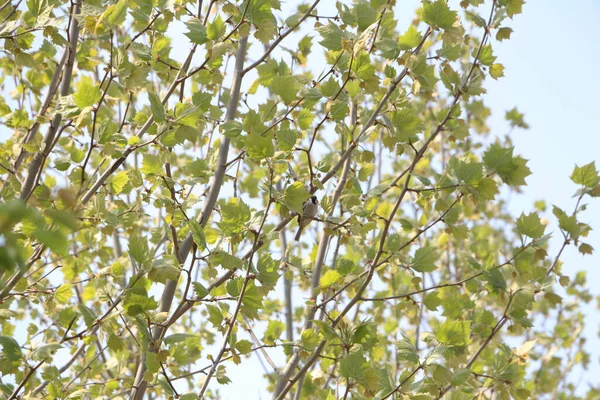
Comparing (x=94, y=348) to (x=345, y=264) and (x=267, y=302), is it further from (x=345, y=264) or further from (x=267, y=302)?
(x=345, y=264)

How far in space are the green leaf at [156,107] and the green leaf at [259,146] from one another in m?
0.32

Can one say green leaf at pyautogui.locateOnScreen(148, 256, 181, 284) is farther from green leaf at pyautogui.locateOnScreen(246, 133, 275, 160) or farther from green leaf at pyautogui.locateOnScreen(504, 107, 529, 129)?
green leaf at pyautogui.locateOnScreen(504, 107, 529, 129)

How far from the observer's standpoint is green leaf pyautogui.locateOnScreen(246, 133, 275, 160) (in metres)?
1.80

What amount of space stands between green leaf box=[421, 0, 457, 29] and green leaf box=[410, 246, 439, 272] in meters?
0.78

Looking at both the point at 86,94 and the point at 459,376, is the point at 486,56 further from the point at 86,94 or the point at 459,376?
the point at 86,94

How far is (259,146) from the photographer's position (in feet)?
5.95

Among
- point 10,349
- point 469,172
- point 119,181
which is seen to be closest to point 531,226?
point 469,172

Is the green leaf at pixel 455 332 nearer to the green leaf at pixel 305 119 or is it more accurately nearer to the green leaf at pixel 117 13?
the green leaf at pixel 305 119

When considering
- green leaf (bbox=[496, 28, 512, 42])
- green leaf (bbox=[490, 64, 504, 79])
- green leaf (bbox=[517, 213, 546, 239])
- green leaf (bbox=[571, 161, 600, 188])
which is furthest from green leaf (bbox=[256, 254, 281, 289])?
green leaf (bbox=[571, 161, 600, 188])

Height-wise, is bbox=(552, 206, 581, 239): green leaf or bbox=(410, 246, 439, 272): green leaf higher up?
bbox=(552, 206, 581, 239): green leaf

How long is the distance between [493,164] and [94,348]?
2.50 metres

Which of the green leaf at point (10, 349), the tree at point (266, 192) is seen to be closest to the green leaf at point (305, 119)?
the tree at point (266, 192)

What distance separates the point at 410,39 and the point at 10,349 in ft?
5.48

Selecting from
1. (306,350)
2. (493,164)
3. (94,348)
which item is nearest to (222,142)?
(306,350)
